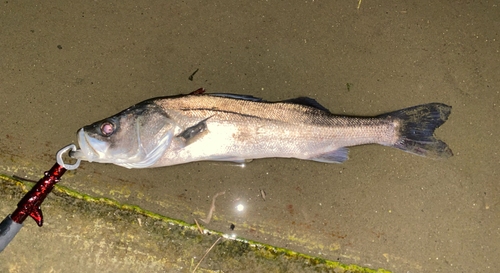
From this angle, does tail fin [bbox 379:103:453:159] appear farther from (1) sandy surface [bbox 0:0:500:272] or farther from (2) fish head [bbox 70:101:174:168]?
(2) fish head [bbox 70:101:174:168]

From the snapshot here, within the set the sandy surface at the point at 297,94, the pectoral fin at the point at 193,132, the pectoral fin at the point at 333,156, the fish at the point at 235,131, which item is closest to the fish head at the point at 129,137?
the fish at the point at 235,131

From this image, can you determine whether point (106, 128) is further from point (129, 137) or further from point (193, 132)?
point (193, 132)

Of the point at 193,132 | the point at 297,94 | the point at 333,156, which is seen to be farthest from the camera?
the point at 297,94

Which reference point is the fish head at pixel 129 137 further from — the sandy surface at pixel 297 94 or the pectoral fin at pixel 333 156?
the pectoral fin at pixel 333 156

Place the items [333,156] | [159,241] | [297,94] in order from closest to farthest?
[333,156]
[159,241]
[297,94]

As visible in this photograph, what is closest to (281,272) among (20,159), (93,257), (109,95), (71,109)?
(93,257)

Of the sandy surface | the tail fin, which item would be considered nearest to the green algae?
the sandy surface

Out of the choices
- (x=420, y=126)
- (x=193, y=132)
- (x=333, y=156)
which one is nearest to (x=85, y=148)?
(x=193, y=132)
